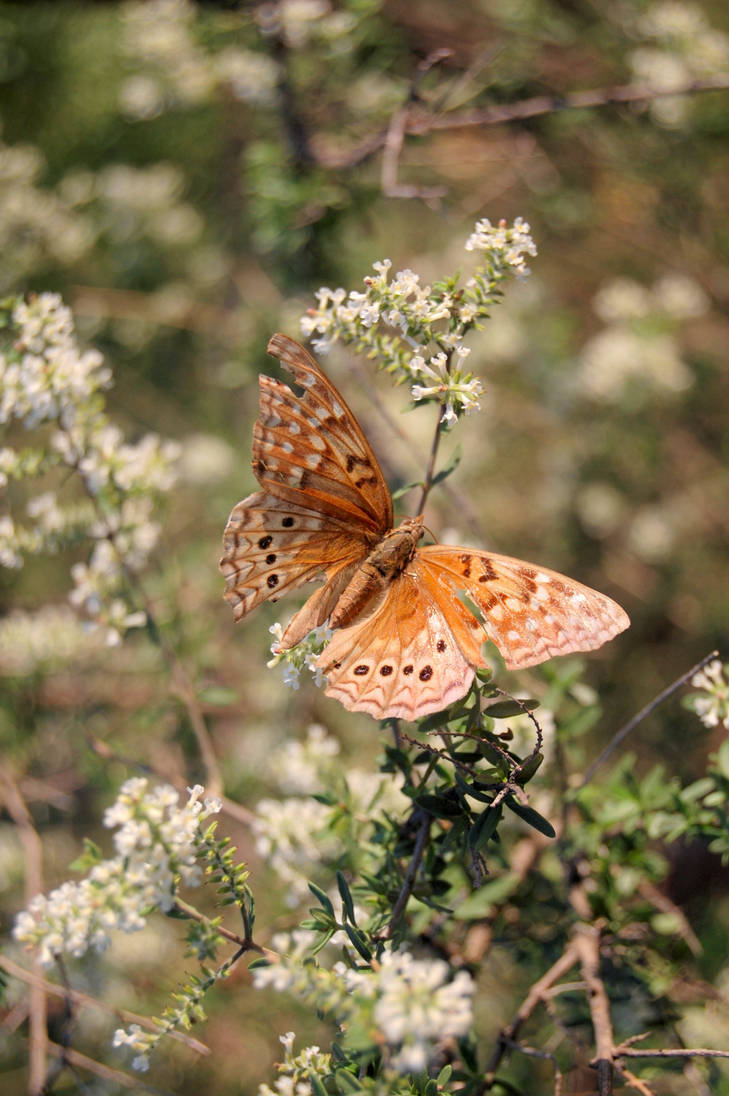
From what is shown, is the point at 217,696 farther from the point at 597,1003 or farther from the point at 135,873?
the point at 597,1003

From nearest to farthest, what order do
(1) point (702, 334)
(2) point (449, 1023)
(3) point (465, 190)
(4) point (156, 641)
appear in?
1. (2) point (449, 1023)
2. (4) point (156, 641)
3. (1) point (702, 334)
4. (3) point (465, 190)

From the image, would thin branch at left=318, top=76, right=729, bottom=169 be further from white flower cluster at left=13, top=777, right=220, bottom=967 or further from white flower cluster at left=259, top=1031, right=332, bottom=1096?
white flower cluster at left=259, top=1031, right=332, bottom=1096

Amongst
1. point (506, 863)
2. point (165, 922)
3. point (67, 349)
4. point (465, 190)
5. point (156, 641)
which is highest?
point (465, 190)

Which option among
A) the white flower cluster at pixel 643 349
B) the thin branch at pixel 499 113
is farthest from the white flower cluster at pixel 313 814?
the white flower cluster at pixel 643 349

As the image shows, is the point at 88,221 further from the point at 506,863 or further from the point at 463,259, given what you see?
the point at 506,863

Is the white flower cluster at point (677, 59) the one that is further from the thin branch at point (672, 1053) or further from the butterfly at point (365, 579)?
the thin branch at point (672, 1053)

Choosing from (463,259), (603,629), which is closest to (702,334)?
(463,259)
